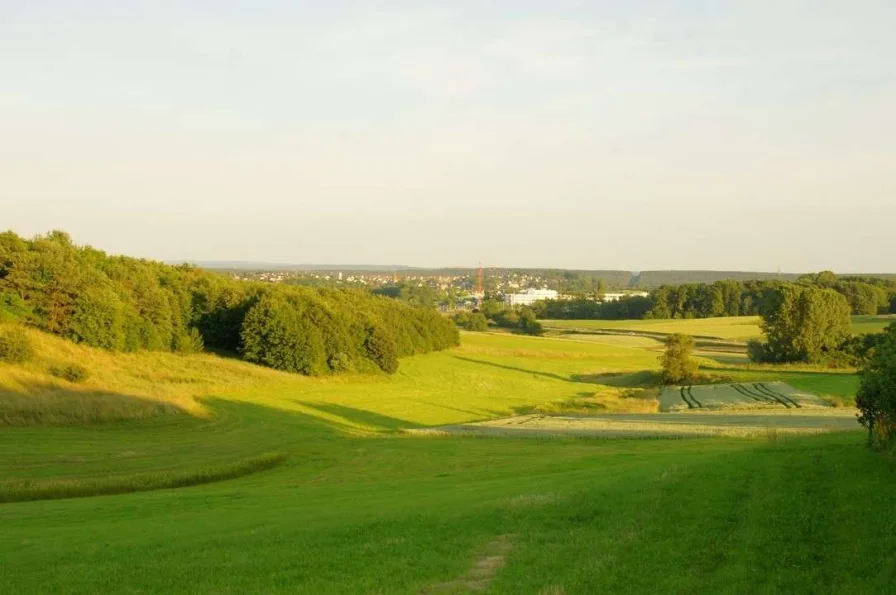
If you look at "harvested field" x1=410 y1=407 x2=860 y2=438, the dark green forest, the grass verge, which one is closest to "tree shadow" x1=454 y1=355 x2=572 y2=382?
→ "harvested field" x1=410 y1=407 x2=860 y2=438

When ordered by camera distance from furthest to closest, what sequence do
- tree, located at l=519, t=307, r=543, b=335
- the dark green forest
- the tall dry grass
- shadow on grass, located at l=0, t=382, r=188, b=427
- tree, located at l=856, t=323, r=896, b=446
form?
1. the dark green forest
2. tree, located at l=519, t=307, r=543, b=335
3. the tall dry grass
4. shadow on grass, located at l=0, t=382, r=188, b=427
5. tree, located at l=856, t=323, r=896, b=446

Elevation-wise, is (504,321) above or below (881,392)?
below

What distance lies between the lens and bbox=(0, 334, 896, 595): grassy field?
12562mm

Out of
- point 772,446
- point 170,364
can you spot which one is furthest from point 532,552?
point 170,364

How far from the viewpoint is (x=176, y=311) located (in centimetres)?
7162

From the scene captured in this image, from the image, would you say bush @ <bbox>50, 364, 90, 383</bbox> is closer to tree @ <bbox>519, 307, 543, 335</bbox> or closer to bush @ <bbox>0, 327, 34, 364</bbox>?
bush @ <bbox>0, 327, 34, 364</bbox>

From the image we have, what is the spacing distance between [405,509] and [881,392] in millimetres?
11724

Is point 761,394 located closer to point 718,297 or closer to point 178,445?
point 178,445

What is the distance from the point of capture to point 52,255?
62.9 m

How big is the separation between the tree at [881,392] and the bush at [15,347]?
146ft

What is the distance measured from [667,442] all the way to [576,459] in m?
8.90

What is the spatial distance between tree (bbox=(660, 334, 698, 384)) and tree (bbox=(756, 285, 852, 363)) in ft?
50.6

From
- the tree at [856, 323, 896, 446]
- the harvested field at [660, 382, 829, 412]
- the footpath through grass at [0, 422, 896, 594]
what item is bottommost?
the harvested field at [660, 382, 829, 412]

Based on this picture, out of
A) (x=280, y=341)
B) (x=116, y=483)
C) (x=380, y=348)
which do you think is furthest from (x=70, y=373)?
(x=380, y=348)
